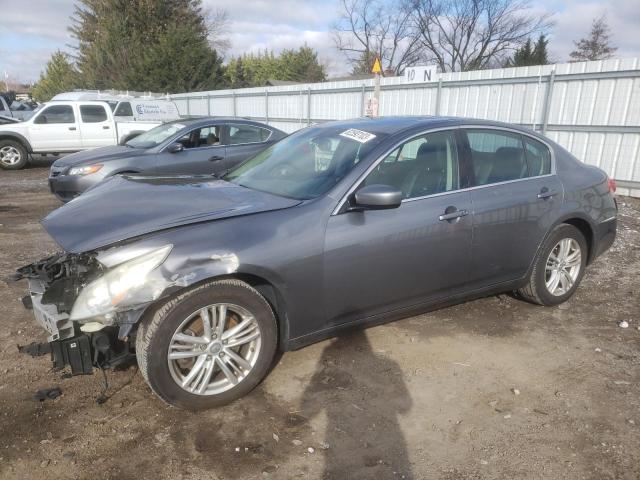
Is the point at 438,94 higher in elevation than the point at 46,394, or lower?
higher

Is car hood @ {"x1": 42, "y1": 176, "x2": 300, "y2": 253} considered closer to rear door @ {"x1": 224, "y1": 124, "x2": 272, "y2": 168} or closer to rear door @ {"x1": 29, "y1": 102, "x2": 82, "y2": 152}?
rear door @ {"x1": 224, "y1": 124, "x2": 272, "y2": 168}

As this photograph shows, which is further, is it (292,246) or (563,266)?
(563,266)

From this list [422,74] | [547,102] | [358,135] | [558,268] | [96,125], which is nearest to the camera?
[358,135]

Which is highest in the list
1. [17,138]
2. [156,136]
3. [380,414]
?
[156,136]

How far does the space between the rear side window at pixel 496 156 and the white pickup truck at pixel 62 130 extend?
11.5m

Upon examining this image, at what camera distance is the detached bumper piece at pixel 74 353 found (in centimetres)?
267

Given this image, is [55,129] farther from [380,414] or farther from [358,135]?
[380,414]

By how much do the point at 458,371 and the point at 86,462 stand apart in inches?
92.9

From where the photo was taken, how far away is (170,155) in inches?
301

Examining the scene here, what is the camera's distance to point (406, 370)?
339 cm

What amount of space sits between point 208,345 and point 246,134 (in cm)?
609

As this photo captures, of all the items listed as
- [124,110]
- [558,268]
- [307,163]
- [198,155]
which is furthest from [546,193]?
[124,110]

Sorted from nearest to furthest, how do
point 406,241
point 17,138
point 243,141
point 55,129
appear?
point 406,241
point 243,141
point 17,138
point 55,129

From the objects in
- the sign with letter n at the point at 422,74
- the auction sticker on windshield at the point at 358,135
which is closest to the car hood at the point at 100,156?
the auction sticker on windshield at the point at 358,135
